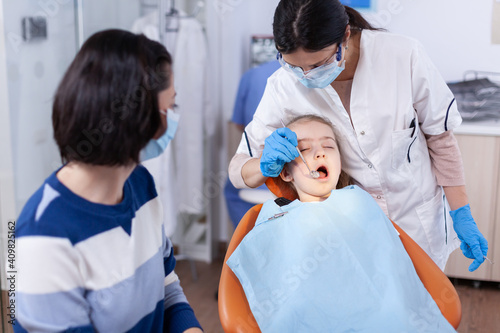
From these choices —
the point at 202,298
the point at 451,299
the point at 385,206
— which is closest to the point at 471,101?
the point at 385,206

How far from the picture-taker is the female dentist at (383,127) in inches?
52.9

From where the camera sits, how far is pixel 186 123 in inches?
108

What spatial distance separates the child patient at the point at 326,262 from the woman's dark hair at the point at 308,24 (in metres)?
0.31

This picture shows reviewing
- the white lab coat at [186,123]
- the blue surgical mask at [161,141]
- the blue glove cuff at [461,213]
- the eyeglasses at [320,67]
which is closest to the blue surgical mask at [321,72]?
the eyeglasses at [320,67]

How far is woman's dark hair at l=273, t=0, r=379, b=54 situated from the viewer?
1158mm

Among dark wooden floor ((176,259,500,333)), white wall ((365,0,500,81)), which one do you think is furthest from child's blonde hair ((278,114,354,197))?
dark wooden floor ((176,259,500,333))

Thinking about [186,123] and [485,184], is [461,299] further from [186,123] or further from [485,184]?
[186,123]

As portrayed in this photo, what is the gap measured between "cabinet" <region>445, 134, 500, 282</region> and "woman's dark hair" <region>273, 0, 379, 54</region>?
1.47m

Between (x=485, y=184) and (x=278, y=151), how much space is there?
5.26 feet

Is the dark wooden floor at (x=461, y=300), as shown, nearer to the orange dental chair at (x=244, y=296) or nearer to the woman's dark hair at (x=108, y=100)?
the orange dental chair at (x=244, y=296)

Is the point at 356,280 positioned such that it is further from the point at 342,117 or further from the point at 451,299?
the point at 342,117

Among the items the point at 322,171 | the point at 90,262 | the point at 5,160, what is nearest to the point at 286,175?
the point at 322,171

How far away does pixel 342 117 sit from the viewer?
1409 millimetres

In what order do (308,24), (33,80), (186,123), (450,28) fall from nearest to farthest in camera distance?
(308,24)
(33,80)
(450,28)
(186,123)
